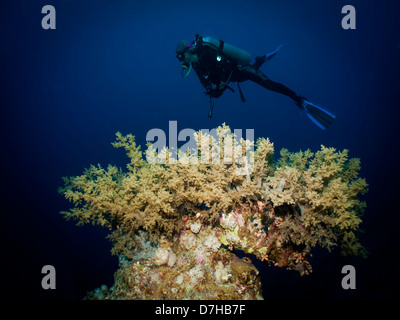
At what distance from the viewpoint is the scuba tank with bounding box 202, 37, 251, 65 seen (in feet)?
23.0

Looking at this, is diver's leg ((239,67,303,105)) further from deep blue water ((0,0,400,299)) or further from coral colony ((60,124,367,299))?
deep blue water ((0,0,400,299))

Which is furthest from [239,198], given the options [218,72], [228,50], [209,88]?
[228,50]

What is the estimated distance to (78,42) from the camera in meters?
64.4

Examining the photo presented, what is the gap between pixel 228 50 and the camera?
740cm

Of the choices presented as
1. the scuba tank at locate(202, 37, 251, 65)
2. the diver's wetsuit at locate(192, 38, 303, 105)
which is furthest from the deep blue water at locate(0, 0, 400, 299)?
the scuba tank at locate(202, 37, 251, 65)

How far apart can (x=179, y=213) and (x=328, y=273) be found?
14.3m

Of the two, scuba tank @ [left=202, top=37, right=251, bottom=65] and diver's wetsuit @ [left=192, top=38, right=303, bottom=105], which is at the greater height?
scuba tank @ [left=202, top=37, right=251, bottom=65]

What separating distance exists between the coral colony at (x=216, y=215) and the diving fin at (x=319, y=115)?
292 centimetres

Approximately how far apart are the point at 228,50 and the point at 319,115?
399 cm

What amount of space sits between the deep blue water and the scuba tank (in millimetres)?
13149

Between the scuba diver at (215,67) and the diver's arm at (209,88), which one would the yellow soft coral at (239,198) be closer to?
the diver's arm at (209,88)

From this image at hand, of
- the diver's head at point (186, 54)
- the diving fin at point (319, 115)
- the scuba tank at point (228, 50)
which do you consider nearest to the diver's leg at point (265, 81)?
the diving fin at point (319, 115)
